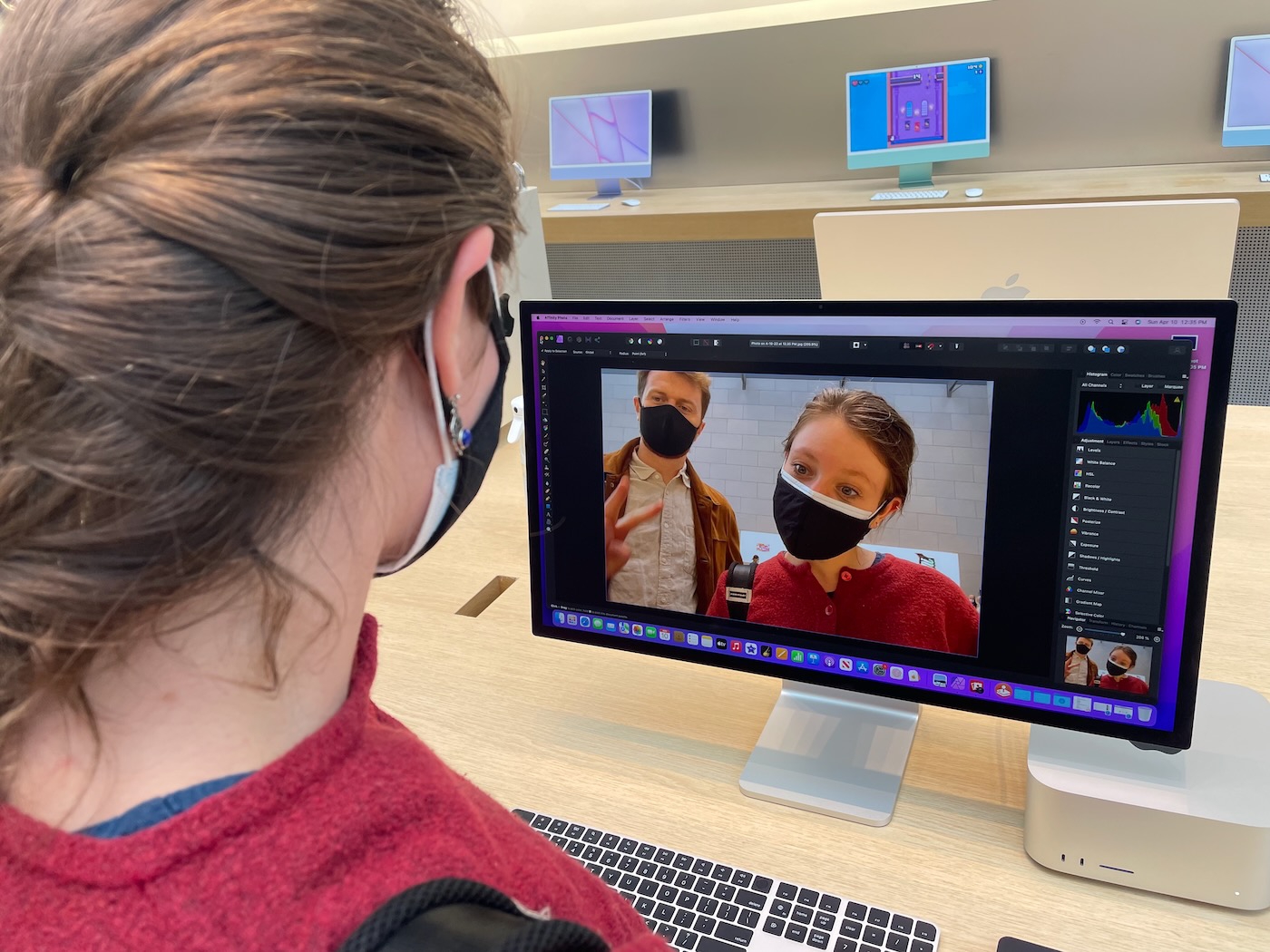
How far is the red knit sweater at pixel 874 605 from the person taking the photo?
2.59 feet

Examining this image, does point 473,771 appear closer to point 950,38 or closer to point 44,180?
point 44,180

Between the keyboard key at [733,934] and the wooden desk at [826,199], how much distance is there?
2.09 metres

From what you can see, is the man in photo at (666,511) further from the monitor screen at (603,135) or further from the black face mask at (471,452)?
the monitor screen at (603,135)

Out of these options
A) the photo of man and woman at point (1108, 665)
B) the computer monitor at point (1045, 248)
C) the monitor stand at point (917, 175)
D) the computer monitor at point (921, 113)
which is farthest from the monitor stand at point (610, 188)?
the photo of man and woman at point (1108, 665)

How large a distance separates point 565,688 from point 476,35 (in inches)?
26.6

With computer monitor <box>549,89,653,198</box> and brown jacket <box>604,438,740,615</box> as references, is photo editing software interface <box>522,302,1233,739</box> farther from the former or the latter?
computer monitor <box>549,89,653,198</box>

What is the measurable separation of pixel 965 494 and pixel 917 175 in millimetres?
2375

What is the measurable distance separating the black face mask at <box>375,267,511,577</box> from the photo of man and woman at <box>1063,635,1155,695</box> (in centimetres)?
48

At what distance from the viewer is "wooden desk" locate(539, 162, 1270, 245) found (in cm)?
249

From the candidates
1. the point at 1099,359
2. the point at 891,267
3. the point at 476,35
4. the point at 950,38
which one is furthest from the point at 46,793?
the point at 950,38

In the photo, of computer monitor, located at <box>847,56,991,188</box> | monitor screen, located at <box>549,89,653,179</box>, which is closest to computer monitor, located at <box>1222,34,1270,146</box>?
computer monitor, located at <box>847,56,991,188</box>

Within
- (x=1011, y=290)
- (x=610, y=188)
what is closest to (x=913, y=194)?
(x=610, y=188)

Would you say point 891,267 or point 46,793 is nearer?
point 46,793

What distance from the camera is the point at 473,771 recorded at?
2.99 ft
